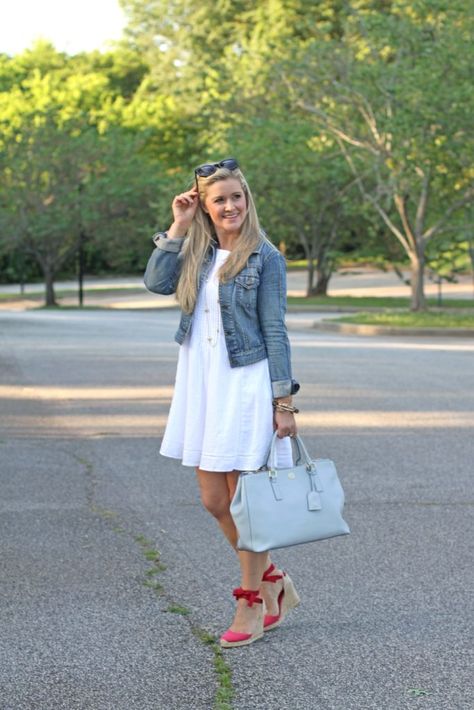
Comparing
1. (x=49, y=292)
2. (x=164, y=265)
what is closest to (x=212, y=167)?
(x=164, y=265)

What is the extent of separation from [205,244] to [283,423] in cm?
75

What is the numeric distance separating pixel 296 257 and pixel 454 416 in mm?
55060

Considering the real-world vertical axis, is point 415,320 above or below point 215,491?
below

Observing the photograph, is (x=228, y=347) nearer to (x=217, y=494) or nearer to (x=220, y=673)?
(x=217, y=494)

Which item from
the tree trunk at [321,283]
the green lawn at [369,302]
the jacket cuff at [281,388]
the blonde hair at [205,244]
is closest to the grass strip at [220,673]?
the jacket cuff at [281,388]

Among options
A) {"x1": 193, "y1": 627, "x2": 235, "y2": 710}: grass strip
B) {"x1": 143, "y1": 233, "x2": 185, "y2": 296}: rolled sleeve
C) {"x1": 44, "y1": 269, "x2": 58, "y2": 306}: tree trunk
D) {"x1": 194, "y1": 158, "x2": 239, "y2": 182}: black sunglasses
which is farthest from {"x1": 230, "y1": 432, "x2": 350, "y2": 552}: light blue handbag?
{"x1": 44, "y1": 269, "x2": 58, "y2": 306}: tree trunk

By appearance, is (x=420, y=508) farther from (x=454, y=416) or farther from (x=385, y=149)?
(x=385, y=149)

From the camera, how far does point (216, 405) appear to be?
4.95m

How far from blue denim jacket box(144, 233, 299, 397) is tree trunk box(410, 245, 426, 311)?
27006 mm

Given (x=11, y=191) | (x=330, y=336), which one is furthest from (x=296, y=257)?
(x=330, y=336)

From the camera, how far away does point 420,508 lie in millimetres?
7828

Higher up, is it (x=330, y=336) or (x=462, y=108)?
(x=462, y=108)

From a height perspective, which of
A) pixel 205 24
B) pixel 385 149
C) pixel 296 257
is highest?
pixel 205 24

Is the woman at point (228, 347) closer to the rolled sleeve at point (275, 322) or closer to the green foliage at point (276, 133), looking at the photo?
the rolled sleeve at point (275, 322)
